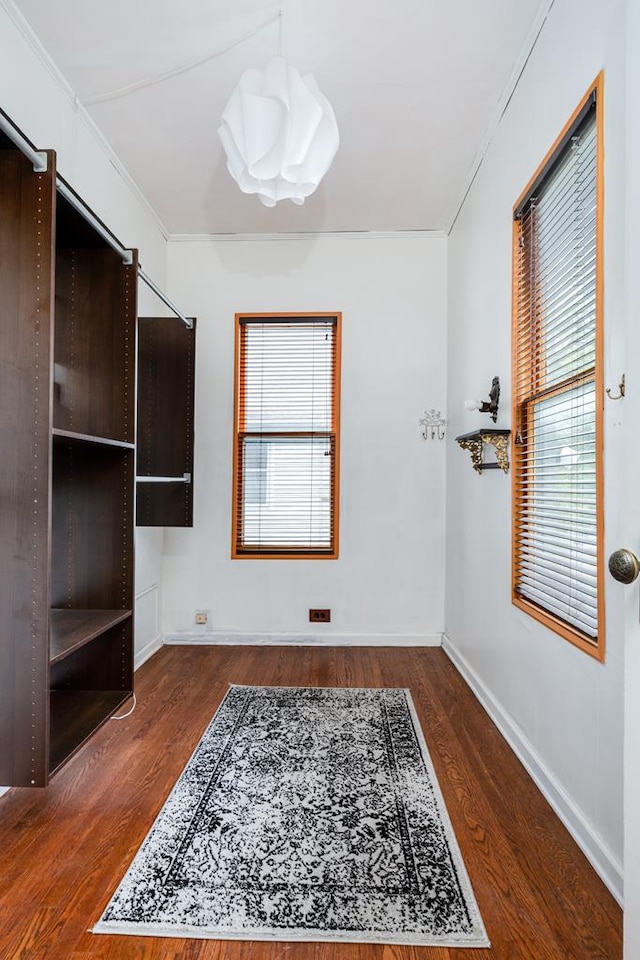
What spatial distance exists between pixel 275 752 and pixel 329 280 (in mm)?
3027

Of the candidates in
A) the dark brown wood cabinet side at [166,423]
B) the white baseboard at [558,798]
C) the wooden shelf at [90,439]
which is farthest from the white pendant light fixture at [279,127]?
the white baseboard at [558,798]

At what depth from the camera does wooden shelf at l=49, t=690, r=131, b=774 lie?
1.78 metres

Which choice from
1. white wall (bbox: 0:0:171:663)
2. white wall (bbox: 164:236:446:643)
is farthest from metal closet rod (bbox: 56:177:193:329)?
white wall (bbox: 164:236:446:643)

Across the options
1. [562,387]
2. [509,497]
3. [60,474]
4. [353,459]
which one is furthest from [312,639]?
[562,387]

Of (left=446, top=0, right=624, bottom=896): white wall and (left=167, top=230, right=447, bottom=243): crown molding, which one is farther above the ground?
(left=167, top=230, right=447, bottom=243): crown molding

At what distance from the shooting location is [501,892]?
1482mm

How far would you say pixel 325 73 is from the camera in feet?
7.92

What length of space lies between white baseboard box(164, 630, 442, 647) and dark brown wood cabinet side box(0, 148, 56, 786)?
228cm

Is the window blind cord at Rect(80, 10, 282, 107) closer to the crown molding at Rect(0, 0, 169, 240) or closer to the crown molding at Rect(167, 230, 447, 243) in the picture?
the crown molding at Rect(0, 0, 169, 240)

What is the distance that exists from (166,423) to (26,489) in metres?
1.71

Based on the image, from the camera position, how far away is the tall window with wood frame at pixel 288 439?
154 inches

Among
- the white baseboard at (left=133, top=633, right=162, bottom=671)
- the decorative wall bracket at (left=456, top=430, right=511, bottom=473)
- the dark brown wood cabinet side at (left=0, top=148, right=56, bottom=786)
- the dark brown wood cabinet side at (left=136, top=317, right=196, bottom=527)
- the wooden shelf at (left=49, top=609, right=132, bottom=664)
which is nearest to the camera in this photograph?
the dark brown wood cabinet side at (left=0, top=148, right=56, bottom=786)

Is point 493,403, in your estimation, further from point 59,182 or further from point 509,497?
point 59,182

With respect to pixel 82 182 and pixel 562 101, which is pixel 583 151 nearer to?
pixel 562 101
